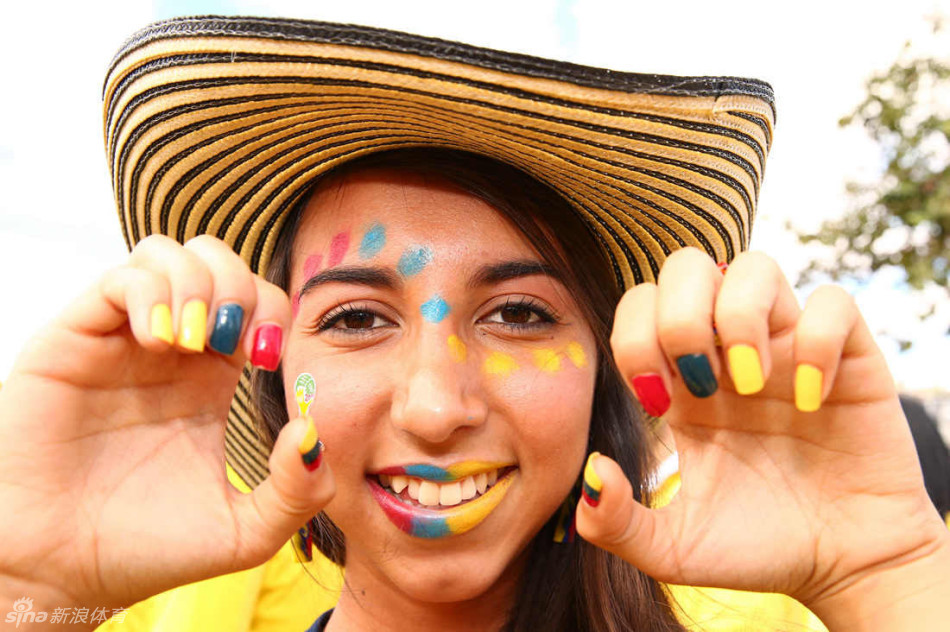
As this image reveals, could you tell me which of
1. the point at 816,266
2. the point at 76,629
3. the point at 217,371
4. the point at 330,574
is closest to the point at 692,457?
the point at 217,371

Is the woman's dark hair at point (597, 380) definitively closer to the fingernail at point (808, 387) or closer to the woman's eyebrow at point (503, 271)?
the woman's eyebrow at point (503, 271)

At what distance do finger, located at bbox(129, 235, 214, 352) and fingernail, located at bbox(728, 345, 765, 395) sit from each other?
80 centimetres

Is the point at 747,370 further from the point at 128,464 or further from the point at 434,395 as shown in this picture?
the point at 128,464

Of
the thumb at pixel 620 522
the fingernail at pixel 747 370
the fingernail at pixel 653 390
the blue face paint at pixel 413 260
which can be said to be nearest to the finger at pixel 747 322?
the fingernail at pixel 747 370

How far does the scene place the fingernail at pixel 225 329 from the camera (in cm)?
122

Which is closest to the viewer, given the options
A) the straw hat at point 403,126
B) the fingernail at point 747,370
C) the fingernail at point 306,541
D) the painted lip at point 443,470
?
the fingernail at point 747,370

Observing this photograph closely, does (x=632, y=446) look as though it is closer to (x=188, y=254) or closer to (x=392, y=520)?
(x=392, y=520)

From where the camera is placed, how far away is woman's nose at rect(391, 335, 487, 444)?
1558mm

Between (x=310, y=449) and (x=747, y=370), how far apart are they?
682mm

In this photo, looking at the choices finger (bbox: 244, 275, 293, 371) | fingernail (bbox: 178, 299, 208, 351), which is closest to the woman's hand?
finger (bbox: 244, 275, 293, 371)

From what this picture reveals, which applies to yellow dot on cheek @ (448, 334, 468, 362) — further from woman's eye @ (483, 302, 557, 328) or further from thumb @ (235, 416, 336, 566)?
thumb @ (235, 416, 336, 566)

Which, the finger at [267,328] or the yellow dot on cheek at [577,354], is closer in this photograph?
the finger at [267,328]

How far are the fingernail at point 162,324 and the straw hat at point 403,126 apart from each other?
0.57m

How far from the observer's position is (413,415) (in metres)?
1.56
